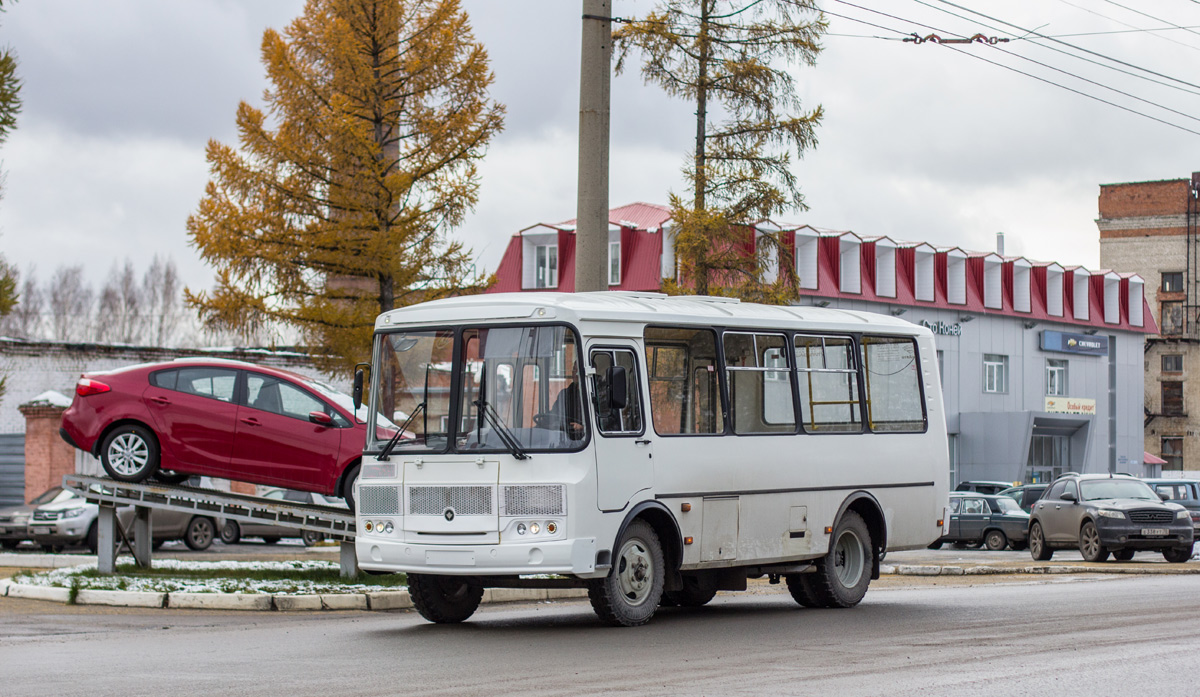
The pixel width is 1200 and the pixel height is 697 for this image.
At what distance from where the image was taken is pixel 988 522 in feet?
116

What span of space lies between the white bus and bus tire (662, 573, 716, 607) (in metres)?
0.03

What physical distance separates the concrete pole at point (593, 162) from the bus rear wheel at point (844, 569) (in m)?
3.71

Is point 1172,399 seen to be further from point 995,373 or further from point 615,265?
point 615,265

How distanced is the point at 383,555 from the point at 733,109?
1541 centimetres

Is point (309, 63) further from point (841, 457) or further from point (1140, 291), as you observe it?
point (1140, 291)

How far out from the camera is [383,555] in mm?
12625

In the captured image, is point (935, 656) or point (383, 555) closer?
point (935, 656)

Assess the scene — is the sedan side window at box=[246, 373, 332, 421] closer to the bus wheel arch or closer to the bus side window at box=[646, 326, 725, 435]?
the bus side window at box=[646, 326, 725, 435]

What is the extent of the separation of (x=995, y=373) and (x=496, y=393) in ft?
173

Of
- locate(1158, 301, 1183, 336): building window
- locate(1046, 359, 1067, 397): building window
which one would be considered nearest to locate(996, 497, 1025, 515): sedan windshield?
locate(1046, 359, 1067, 397): building window

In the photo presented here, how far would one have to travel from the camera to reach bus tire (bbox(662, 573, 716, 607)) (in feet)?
45.9

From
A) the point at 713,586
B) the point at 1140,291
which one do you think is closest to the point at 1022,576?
the point at 713,586

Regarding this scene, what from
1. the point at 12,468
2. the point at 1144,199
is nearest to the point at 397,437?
the point at 12,468

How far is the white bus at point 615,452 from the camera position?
12.1 m
